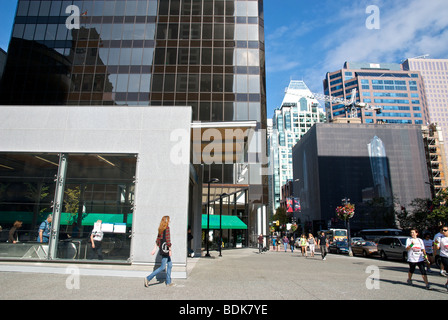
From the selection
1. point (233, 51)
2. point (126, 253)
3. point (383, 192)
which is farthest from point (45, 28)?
point (383, 192)

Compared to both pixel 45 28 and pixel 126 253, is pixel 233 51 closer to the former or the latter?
pixel 45 28

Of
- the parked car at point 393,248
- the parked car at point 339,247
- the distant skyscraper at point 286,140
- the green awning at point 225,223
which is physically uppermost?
the distant skyscraper at point 286,140

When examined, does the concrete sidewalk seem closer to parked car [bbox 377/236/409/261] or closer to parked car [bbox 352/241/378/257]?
parked car [bbox 377/236/409/261]

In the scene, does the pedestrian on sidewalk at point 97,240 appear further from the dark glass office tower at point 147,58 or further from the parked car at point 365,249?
the parked car at point 365,249

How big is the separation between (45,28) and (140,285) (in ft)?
116

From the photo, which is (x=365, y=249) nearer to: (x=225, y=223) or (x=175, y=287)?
(x=225, y=223)

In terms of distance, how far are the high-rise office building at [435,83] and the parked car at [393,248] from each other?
177 meters

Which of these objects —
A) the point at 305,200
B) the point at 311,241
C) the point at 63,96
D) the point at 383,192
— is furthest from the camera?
the point at 305,200

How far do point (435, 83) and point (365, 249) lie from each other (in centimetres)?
19262

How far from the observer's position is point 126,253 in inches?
354

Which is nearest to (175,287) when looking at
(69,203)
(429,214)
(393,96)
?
(69,203)

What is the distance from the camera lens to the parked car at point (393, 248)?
20120 mm

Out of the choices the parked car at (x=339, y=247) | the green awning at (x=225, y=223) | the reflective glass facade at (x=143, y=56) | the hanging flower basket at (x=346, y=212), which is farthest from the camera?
the parked car at (x=339, y=247)

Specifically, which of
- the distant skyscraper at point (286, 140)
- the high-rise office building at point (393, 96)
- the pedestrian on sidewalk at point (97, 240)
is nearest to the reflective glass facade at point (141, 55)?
the pedestrian on sidewalk at point (97, 240)
